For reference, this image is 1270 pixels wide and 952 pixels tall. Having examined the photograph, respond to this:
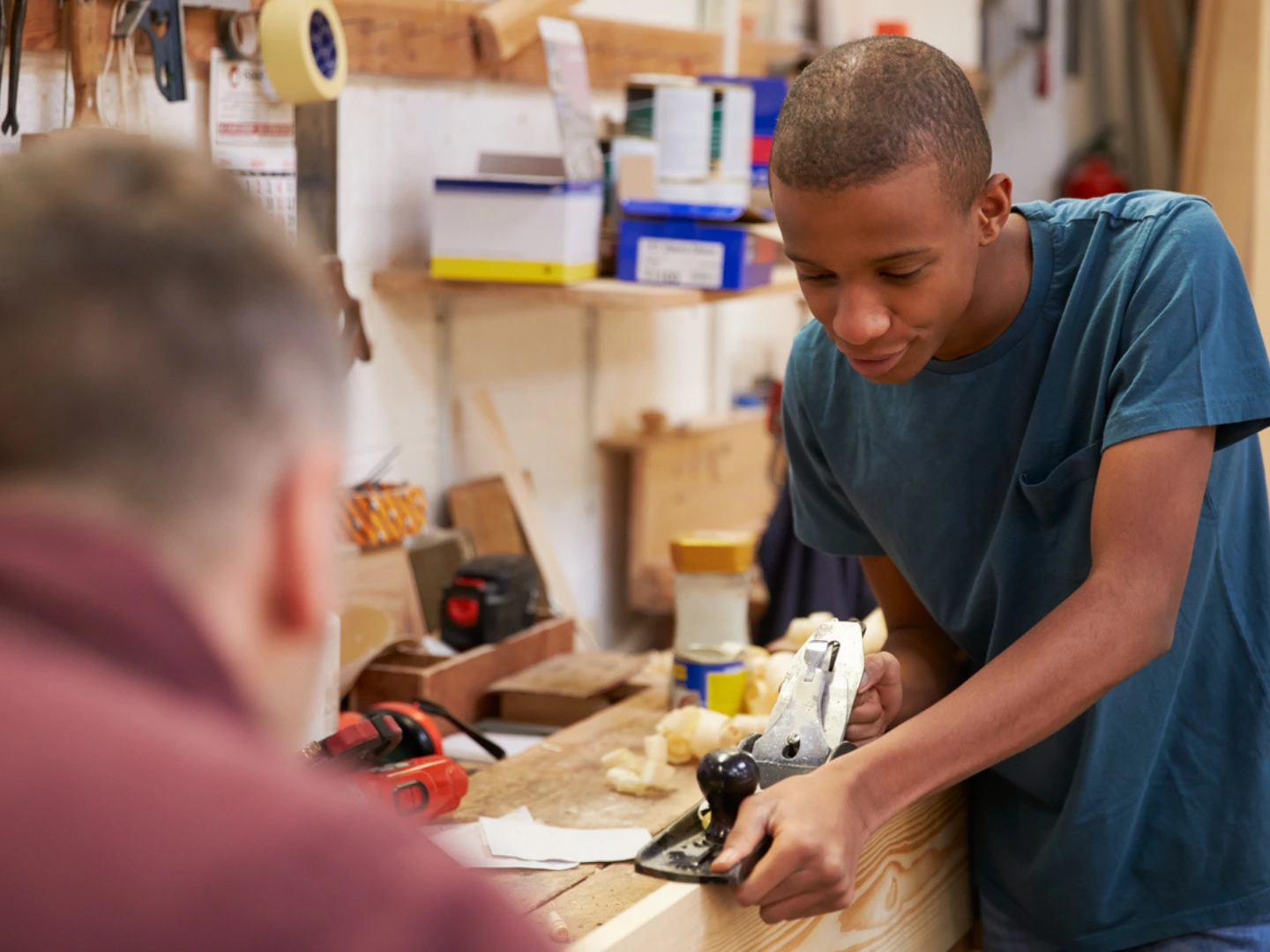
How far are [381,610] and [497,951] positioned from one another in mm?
1900

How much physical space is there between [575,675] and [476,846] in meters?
0.86

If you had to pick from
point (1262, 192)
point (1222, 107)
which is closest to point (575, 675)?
point (1262, 192)

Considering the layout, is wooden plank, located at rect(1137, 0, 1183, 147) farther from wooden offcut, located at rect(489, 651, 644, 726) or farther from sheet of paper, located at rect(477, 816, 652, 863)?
sheet of paper, located at rect(477, 816, 652, 863)

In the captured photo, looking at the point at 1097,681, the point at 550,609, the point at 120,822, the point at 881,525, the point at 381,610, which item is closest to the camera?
the point at 120,822

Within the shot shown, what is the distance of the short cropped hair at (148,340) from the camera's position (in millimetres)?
440

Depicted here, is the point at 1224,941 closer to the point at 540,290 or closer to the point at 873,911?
the point at 873,911

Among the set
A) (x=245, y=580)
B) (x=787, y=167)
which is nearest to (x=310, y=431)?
(x=245, y=580)

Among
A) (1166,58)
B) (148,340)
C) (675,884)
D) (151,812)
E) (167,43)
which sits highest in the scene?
(1166,58)

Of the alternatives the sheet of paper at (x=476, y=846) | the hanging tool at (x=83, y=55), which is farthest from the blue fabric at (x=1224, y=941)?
the hanging tool at (x=83, y=55)

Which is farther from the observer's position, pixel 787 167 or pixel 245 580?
pixel 787 167

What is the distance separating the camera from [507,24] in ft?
9.13

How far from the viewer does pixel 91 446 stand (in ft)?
1.45

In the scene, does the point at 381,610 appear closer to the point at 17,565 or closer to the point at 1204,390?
the point at 1204,390

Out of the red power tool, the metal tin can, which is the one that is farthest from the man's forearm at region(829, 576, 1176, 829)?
the metal tin can
